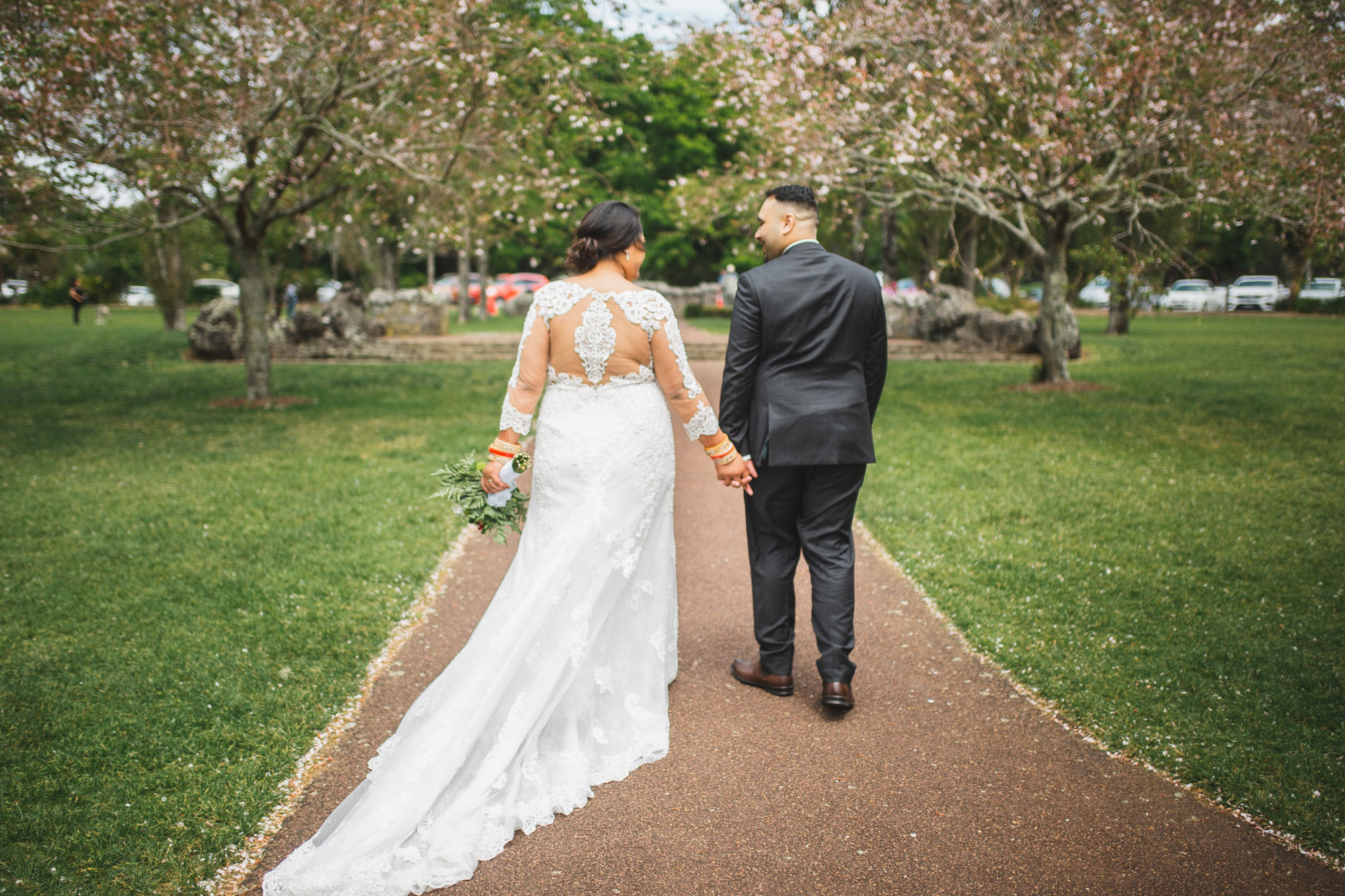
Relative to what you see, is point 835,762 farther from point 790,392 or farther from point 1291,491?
point 1291,491

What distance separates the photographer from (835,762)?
3.53 m

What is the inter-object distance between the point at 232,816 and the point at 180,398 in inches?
506

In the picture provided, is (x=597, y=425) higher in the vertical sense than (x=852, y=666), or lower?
higher

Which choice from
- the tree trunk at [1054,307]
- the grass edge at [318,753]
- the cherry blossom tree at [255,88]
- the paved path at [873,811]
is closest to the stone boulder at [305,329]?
the cherry blossom tree at [255,88]

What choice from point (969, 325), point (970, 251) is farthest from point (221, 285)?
point (969, 325)

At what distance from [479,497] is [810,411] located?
1.50 m

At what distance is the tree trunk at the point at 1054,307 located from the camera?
44.0 ft

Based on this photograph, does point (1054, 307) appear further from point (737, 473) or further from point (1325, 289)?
point (1325, 289)

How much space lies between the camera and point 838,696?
385 cm

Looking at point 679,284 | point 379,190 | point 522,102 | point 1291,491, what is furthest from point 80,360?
point 679,284

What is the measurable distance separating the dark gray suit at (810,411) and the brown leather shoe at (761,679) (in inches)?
11.0

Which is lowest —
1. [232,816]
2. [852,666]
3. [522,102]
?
[232,816]

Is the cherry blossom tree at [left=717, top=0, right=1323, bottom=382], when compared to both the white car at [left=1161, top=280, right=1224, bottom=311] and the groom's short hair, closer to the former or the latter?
the groom's short hair

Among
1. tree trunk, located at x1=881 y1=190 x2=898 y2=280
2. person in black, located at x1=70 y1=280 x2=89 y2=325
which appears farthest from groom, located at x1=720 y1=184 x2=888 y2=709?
person in black, located at x1=70 y1=280 x2=89 y2=325
